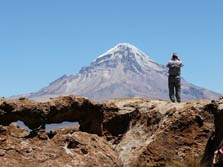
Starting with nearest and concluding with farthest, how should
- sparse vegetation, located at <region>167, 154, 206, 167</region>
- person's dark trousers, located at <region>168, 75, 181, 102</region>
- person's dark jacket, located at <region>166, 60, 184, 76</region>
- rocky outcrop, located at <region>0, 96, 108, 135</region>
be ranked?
rocky outcrop, located at <region>0, 96, 108, 135</region> < sparse vegetation, located at <region>167, 154, 206, 167</region> < person's dark jacket, located at <region>166, 60, 184, 76</region> < person's dark trousers, located at <region>168, 75, 181, 102</region>

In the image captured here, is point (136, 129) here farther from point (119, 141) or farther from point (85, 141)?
point (85, 141)

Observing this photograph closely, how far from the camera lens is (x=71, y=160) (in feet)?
41.9

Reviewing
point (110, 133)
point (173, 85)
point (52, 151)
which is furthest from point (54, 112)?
point (173, 85)

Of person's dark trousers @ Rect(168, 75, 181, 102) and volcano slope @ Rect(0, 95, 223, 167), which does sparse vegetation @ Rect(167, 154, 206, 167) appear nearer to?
volcano slope @ Rect(0, 95, 223, 167)

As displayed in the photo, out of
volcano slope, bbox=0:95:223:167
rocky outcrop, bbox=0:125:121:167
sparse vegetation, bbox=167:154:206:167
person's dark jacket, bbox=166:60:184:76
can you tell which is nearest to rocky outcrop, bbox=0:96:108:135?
volcano slope, bbox=0:95:223:167

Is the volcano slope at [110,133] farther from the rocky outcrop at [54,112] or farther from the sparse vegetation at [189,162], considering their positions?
the sparse vegetation at [189,162]

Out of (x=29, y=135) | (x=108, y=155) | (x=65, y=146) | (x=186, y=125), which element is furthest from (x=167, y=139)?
(x=29, y=135)

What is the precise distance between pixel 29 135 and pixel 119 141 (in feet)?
16.4

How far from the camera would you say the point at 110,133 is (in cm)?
1755

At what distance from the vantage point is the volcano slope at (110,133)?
12.5m

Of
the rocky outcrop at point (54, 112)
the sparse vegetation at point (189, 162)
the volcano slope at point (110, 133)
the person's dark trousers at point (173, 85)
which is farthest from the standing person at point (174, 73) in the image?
the sparse vegetation at point (189, 162)

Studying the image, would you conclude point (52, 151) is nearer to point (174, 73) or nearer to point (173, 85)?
point (174, 73)

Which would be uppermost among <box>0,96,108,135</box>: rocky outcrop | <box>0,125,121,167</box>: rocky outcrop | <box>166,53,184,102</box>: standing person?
<box>166,53,184,102</box>: standing person

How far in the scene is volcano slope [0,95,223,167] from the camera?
12480 mm
